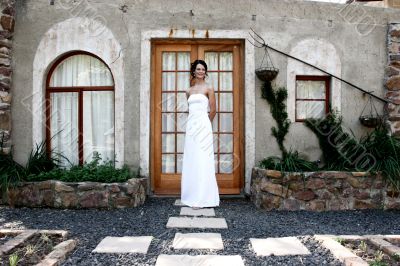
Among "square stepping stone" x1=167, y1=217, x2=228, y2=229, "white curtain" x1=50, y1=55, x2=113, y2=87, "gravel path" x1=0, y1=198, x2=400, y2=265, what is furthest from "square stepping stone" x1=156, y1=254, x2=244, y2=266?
"white curtain" x1=50, y1=55, x2=113, y2=87

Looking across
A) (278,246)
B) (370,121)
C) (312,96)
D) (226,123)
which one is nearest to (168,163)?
(226,123)

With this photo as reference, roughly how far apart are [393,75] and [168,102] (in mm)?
3596

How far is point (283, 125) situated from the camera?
213 inches

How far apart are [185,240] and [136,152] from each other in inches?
93.3

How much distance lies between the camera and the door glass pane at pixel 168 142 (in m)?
5.63

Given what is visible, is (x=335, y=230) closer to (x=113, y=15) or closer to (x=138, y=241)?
(x=138, y=241)

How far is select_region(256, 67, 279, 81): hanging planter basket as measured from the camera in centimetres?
518

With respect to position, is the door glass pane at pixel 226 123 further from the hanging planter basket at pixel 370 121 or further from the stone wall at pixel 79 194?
the hanging planter basket at pixel 370 121

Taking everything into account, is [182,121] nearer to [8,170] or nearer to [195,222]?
[195,222]

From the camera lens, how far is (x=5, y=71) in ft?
17.5

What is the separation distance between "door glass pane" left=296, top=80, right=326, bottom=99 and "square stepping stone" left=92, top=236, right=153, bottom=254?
347cm

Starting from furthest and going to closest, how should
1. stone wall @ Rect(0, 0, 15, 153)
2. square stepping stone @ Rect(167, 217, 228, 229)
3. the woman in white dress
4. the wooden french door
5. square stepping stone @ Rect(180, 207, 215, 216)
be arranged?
the wooden french door < stone wall @ Rect(0, 0, 15, 153) < the woman in white dress < square stepping stone @ Rect(180, 207, 215, 216) < square stepping stone @ Rect(167, 217, 228, 229)

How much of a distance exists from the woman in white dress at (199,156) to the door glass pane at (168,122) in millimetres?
799

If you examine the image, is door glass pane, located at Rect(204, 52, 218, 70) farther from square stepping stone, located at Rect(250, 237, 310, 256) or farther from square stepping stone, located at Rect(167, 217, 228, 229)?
square stepping stone, located at Rect(250, 237, 310, 256)
